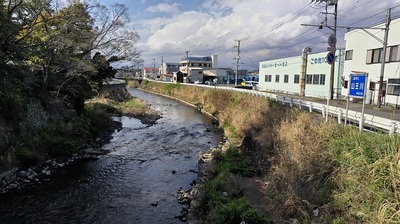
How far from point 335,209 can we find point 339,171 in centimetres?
107

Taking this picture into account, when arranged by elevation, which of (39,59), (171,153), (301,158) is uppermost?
(39,59)

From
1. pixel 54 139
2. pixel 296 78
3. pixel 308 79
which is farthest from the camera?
pixel 296 78

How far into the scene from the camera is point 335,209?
6.54m

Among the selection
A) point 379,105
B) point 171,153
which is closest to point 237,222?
point 171,153

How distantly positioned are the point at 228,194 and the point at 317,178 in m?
2.98

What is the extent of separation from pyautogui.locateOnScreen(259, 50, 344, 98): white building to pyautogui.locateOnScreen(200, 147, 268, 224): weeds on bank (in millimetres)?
19184

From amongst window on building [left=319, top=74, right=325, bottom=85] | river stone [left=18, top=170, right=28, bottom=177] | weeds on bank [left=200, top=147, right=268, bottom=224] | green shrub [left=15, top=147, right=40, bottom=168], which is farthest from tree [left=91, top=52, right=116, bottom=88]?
window on building [left=319, top=74, right=325, bottom=85]

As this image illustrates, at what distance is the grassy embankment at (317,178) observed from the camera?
18.8ft

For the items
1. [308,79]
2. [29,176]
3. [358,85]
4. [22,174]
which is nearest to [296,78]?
[308,79]

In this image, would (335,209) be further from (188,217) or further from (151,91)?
(151,91)

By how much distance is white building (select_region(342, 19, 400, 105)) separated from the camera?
23.4 m

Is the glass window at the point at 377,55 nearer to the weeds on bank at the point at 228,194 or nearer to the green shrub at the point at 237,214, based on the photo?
the weeds on bank at the point at 228,194

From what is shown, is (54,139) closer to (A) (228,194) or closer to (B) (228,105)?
(A) (228,194)

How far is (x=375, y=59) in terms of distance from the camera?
2667 centimetres
